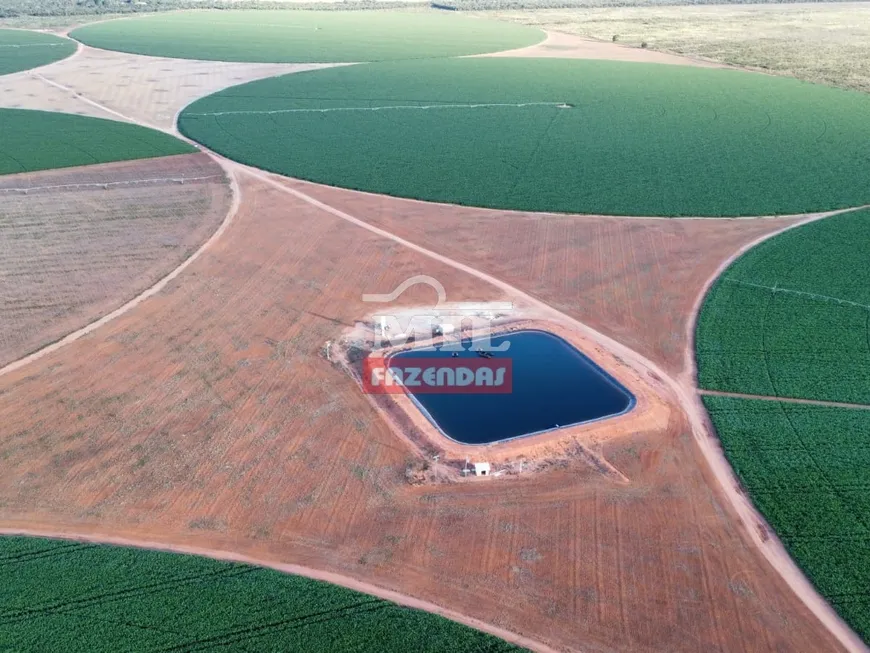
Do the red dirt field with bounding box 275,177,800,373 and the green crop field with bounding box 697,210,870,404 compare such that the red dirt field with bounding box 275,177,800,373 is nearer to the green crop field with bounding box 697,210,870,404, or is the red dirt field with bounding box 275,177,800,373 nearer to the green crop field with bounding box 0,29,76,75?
the green crop field with bounding box 697,210,870,404

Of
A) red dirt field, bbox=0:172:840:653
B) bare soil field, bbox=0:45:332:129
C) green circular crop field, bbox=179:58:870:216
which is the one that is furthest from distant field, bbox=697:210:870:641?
bare soil field, bbox=0:45:332:129

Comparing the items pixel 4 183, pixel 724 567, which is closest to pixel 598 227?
pixel 724 567

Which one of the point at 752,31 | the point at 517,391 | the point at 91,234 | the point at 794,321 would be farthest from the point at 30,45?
the point at 794,321

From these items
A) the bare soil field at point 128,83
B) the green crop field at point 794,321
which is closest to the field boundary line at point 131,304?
the bare soil field at point 128,83

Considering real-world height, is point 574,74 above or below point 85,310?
above

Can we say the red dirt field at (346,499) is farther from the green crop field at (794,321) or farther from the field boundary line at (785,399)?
the green crop field at (794,321)

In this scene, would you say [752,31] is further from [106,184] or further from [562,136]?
[106,184]

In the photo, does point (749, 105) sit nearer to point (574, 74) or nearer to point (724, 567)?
point (574, 74)
